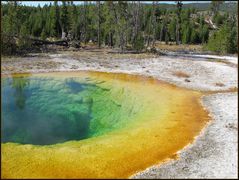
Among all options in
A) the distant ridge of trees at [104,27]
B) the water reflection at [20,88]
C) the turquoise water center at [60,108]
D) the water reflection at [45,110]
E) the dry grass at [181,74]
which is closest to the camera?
the water reflection at [45,110]

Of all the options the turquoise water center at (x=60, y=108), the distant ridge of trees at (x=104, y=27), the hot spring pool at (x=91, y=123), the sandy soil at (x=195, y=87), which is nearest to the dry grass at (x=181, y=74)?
the sandy soil at (x=195, y=87)

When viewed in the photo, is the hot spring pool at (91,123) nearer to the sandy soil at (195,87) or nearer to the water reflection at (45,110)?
the water reflection at (45,110)

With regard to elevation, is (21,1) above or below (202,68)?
above

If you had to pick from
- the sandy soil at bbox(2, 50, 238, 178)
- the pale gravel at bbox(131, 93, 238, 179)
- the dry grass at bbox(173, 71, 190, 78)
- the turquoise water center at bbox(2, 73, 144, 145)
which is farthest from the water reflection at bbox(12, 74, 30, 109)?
the dry grass at bbox(173, 71, 190, 78)

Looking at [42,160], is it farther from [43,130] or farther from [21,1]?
[21,1]

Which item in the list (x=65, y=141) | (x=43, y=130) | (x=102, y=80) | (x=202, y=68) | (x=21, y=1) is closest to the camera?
(x=65, y=141)

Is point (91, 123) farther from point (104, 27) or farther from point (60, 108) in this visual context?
point (104, 27)

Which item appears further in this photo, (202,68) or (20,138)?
(202,68)

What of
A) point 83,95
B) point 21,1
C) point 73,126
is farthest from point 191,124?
point 21,1
